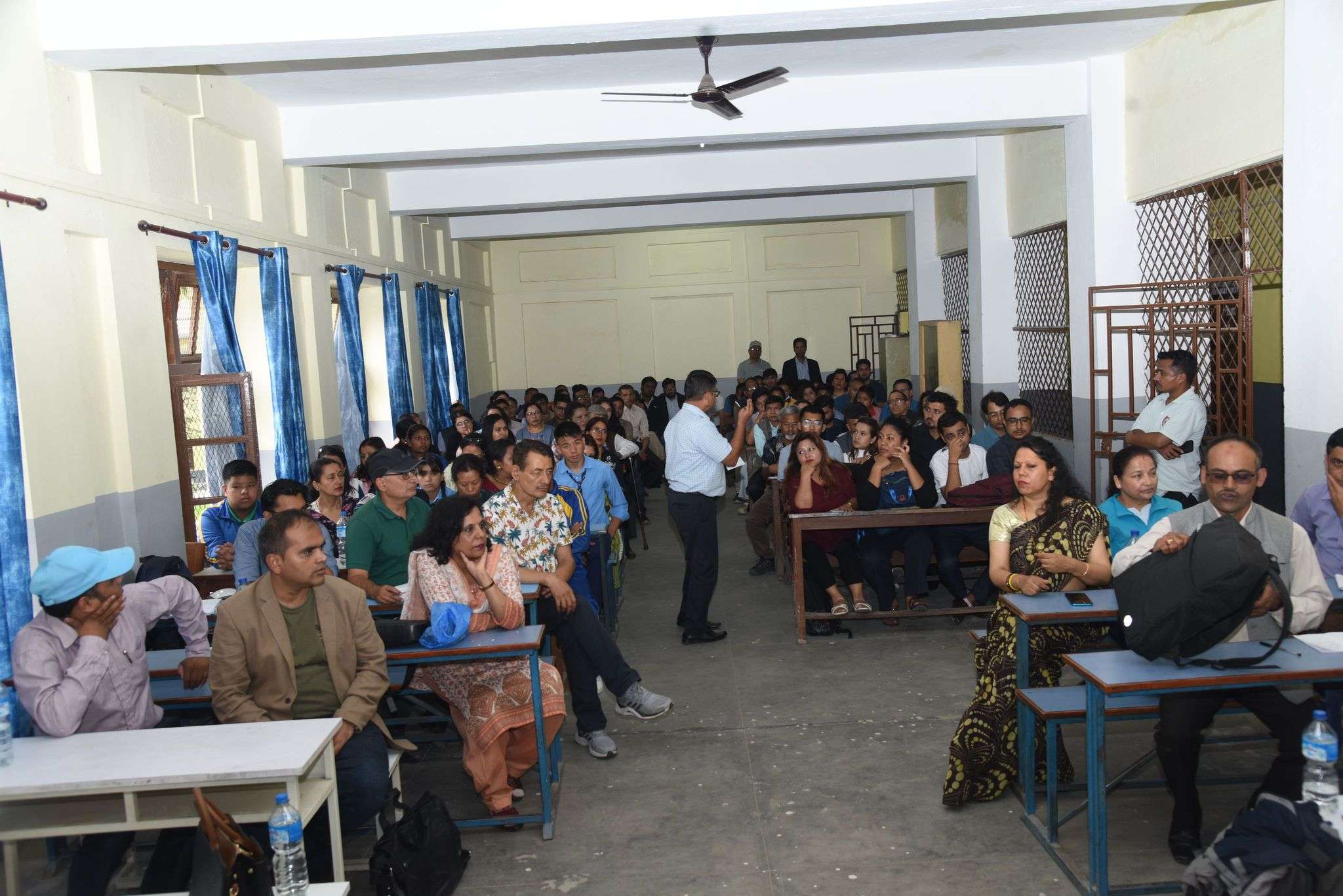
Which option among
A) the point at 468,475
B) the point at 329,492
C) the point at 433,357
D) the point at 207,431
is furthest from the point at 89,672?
the point at 433,357

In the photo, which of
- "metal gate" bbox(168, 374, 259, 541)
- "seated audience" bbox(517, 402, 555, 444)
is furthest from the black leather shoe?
"seated audience" bbox(517, 402, 555, 444)

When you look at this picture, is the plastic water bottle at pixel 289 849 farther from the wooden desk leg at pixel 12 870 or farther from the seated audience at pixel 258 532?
the seated audience at pixel 258 532

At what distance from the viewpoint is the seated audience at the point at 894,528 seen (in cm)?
620

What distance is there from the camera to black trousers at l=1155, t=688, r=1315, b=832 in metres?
3.20

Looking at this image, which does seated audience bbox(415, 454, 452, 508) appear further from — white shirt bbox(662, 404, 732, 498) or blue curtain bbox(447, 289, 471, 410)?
blue curtain bbox(447, 289, 471, 410)

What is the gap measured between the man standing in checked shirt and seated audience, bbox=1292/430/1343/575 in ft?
8.78

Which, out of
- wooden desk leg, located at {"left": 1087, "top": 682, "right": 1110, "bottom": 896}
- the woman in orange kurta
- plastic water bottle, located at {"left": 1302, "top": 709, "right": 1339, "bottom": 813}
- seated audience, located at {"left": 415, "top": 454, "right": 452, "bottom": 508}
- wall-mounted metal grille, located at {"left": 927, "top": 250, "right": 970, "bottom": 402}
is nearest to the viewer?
plastic water bottle, located at {"left": 1302, "top": 709, "right": 1339, "bottom": 813}

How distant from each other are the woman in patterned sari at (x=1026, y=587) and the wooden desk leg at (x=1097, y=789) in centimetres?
63

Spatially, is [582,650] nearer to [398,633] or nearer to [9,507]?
[398,633]

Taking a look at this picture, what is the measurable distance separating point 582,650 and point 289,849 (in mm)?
2124

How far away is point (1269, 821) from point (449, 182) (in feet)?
31.0

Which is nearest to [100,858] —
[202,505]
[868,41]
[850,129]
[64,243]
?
[64,243]

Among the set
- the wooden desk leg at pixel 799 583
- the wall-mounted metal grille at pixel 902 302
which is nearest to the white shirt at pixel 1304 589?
the wooden desk leg at pixel 799 583

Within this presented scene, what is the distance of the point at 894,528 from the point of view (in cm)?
636
